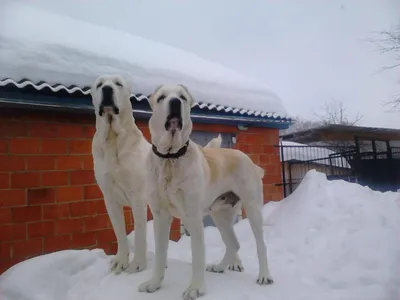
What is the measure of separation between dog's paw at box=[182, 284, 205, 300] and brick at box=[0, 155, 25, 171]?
160 centimetres

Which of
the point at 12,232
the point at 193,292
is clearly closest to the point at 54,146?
the point at 12,232

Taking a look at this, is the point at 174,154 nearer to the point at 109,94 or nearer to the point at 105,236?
the point at 109,94

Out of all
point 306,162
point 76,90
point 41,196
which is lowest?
point 41,196

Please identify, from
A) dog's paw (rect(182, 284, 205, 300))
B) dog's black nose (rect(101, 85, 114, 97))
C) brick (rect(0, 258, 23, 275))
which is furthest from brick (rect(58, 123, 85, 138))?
dog's paw (rect(182, 284, 205, 300))

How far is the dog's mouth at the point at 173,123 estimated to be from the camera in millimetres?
1343

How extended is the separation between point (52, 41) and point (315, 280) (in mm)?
2541

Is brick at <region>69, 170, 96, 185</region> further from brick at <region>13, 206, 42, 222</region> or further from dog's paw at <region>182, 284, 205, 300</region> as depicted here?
dog's paw at <region>182, 284, 205, 300</region>

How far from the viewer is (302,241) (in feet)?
8.39

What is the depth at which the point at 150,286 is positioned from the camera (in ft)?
4.70

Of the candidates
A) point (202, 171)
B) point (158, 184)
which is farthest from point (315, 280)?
point (158, 184)

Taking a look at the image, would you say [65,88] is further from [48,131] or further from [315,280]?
[315,280]

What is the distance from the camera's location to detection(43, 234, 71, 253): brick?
95.3 inches

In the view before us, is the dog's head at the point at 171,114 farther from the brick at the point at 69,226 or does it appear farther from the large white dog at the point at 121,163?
the brick at the point at 69,226

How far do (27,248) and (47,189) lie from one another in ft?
1.36
